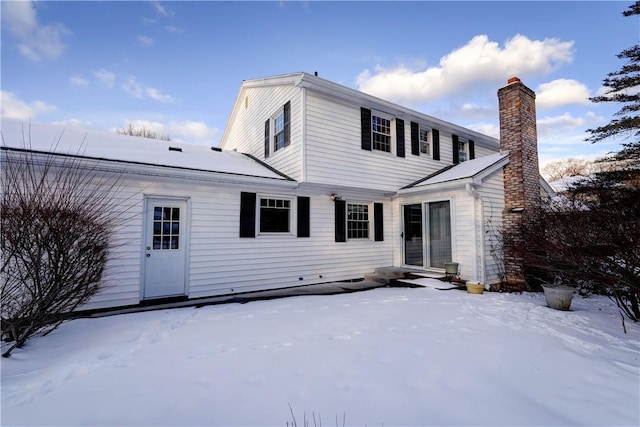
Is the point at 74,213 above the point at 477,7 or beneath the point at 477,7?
beneath

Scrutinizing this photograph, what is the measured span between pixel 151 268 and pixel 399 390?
5.52 m

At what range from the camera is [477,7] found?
8594mm

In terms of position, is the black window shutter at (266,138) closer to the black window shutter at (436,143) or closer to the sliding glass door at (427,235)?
the sliding glass door at (427,235)

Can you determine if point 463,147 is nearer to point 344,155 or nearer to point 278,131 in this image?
point 344,155

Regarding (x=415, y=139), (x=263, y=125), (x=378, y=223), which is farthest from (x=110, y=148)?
(x=415, y=139)

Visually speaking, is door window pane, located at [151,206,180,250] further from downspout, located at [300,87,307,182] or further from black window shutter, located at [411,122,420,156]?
black window shutter, located at [411,122,420,156]

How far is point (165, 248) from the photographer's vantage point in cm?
615

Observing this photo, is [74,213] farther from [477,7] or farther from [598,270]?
[477,7]

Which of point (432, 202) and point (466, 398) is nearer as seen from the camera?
point (466, 398)

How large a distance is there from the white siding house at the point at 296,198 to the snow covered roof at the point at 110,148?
0.14 ft

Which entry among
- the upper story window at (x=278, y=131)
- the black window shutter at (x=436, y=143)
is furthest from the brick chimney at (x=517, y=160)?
the upper story window at (x=278, y=131)

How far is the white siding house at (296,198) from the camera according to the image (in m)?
5.89

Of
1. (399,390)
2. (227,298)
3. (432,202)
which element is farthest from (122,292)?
(432,202)

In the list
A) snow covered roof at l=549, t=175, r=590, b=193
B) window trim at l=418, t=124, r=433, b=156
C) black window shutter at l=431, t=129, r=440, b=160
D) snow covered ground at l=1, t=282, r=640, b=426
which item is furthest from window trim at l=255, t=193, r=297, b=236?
snow covered roof at l=549, t=175, r=590, b=193
